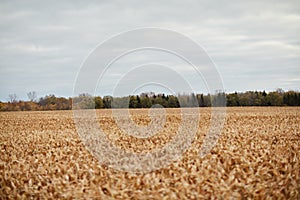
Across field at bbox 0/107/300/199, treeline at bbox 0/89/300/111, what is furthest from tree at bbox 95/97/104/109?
field at bbox 0/107/300/199

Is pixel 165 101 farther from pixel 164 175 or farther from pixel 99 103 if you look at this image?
pixel 164 175

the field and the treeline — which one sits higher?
the treeline

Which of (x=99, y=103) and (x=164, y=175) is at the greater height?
(x=99, y=103)

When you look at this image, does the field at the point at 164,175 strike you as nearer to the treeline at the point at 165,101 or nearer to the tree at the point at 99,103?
the treeline at the point at 165,101

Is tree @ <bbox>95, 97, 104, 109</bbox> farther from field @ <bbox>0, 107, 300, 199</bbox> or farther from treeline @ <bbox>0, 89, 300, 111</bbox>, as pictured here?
field @ <bbox>0, 107, 300, 199</bbox>

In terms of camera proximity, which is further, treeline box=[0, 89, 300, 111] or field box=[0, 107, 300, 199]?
treeline box=[0, 89, 300, 111]

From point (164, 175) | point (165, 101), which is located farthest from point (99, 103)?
point (164, 175)

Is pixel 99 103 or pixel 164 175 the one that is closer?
pixel 164 175

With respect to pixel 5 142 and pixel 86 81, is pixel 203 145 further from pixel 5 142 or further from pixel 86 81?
pixel 5 142

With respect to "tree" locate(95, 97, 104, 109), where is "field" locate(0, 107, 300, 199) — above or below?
below

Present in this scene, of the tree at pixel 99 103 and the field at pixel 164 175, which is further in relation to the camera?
the tree at pixel 99 103

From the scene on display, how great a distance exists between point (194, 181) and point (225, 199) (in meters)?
1.09

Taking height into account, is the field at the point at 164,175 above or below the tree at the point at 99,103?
below

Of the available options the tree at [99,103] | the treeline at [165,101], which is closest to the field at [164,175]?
the treeline at [165,101]
